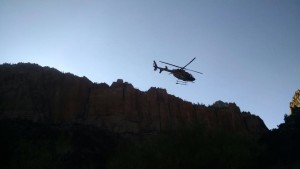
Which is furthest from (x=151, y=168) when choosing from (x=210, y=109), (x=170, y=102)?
(x=210, y=109)

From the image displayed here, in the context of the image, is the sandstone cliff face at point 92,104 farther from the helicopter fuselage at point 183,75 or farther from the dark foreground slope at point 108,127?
the helicopter fuselage at point 183,75

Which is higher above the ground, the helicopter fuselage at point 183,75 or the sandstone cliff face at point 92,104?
the sandstone cliff face at point 92,104

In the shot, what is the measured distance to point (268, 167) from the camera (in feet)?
128

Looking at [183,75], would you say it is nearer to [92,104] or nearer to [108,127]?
[108,127]

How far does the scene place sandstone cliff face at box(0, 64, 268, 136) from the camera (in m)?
58.9

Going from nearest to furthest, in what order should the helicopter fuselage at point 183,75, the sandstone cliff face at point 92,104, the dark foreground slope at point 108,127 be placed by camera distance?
the dark foreground slope at point 108,127, the helicopter fuselage at point 183,75, the sandstone cliff face at point 92,104

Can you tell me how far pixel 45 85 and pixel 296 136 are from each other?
4512 centimetres

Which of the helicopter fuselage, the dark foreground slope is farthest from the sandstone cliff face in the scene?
the helicopter fuselage

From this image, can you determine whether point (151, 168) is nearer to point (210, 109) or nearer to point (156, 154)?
point (156, 154)

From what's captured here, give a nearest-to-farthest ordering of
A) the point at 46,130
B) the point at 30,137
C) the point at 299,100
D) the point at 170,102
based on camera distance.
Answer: the point at 30,137 < the point at 46,130 < the point at 170,102 < the point at 299,100

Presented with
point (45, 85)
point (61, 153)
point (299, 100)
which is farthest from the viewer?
point (299, 100)

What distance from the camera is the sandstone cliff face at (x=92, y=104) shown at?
58938 mm

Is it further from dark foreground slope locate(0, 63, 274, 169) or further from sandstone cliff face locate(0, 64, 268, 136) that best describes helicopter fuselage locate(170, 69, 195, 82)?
sandstone cliff face locate(0, 64, 268, 136)

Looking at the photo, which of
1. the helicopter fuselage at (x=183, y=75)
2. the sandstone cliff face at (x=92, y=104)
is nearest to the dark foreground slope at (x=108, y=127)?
the sandstone cliff face at (x=92, y=104)
